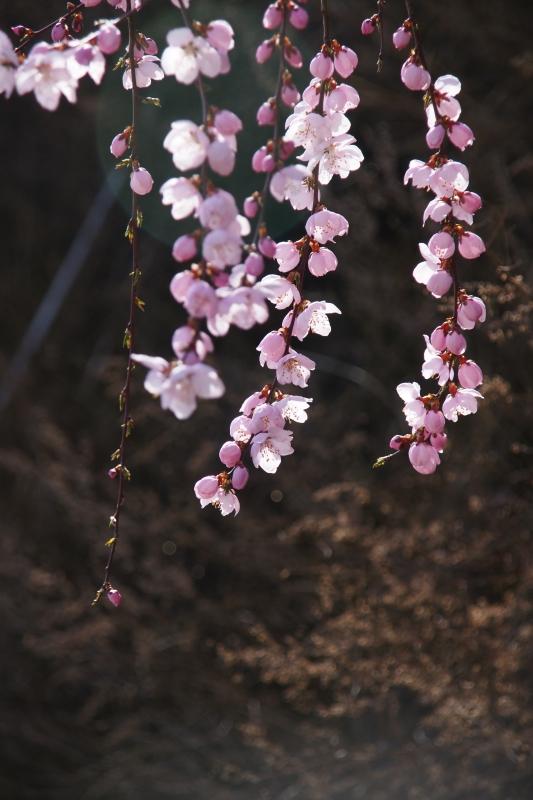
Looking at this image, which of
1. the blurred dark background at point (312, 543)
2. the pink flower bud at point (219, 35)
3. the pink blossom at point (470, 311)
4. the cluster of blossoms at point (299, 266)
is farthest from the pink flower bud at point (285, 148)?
the blurred dark background at point (312, 543)

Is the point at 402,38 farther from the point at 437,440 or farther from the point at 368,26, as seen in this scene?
the point at 437,440

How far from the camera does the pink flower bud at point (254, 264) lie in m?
0.68

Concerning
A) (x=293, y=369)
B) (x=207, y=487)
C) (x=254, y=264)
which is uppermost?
(x=254, y=264)

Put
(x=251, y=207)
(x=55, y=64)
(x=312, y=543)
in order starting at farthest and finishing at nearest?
(x=312, y=543) < (x=251, y=207) < (x=55, y=64)

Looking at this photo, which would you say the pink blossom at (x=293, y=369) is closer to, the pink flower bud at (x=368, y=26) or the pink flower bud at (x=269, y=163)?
the pink flower bud at (x=269, y=163)

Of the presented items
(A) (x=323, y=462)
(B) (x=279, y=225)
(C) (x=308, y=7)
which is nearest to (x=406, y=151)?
(B) (x=279, y=225)

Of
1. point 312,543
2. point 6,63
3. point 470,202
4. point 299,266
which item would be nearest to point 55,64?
point 6,63

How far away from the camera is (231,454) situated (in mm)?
768

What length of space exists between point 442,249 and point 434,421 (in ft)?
0.51

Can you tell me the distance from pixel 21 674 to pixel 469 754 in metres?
1.30

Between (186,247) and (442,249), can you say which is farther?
(442,249)

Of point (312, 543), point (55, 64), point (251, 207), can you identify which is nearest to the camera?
point (55, 64)

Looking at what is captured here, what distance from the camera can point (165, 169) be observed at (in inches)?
103

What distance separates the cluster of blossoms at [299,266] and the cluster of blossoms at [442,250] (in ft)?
0.21
